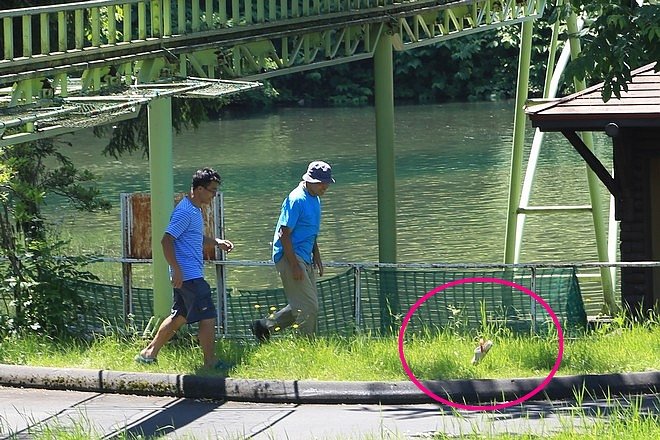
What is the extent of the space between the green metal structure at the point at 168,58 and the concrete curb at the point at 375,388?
1522mm

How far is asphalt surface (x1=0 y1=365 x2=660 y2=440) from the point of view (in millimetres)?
9336

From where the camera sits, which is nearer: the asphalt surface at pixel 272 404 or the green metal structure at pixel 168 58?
the asphalt surface at pixel 272 404

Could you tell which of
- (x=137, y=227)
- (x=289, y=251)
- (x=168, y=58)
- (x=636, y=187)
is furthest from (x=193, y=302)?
(x=636, y=187)

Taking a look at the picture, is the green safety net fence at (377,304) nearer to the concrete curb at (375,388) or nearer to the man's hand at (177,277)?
the man's hand at (177,277)

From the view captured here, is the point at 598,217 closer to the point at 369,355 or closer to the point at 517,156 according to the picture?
the point at 517,156

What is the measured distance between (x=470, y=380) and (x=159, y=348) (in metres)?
2.46

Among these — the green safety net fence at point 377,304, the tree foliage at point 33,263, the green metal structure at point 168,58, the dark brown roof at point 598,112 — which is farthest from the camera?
the dark brown roof at point 598,112

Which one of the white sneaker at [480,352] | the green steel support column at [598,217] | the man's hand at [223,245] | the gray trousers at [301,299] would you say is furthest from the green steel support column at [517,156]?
the white sneaker at [480,352]

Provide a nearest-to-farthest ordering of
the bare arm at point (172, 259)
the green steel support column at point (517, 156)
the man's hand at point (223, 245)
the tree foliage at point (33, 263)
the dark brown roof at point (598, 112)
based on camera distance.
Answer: the bare arm at point (172, 259) < the man's hand at point (223, 245) < the tree foliage at point (33, 263) < the dark brown roof at point (598, 112) < the green steel support column at point (517, 156)

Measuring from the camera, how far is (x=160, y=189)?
11875mm

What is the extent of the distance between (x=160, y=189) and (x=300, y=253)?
1.29 meters

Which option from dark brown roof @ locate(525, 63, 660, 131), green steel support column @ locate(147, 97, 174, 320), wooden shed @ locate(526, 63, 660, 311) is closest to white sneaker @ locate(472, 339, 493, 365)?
green steel support column @ locate(147, 97, 174, 320)

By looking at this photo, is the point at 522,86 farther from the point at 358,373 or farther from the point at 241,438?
the point at 241,438

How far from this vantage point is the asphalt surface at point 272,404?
30.6 feet
